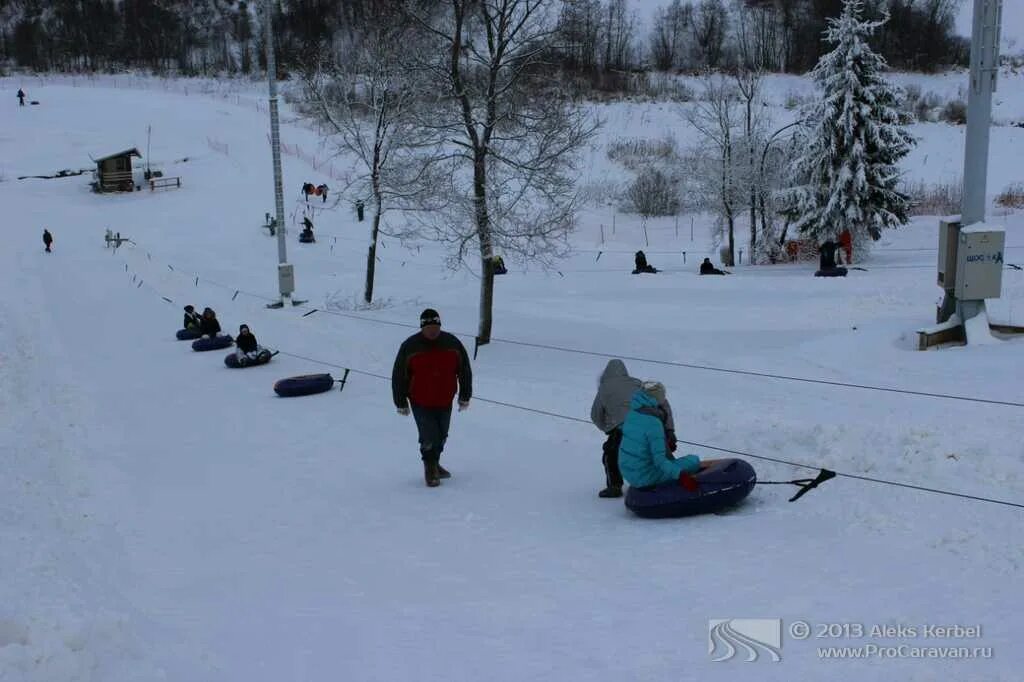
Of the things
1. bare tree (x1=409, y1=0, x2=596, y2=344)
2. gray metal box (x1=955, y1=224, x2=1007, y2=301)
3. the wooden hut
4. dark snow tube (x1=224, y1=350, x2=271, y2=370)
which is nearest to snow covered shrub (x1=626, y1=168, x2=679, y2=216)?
the wooden hut

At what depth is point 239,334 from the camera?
19531 millimetres

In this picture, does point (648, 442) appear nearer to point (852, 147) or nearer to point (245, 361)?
point (245, 361)

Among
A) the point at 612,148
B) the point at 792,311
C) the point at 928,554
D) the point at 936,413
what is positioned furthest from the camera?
the point at 612,148

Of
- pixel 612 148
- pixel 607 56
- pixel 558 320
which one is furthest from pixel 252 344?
pixel 607 56

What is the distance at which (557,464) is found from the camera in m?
11.0

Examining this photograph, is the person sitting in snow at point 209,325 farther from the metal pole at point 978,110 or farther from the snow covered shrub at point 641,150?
the snow covered shrub at point 641,150

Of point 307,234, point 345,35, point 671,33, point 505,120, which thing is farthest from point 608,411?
point 671,33

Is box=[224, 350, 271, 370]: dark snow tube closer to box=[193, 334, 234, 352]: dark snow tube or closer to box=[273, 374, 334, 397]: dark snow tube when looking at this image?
box=[193, 334, 234, 352]: dark snow tube

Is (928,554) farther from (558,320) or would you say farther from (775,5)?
(775,5)

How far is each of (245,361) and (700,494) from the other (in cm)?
1241

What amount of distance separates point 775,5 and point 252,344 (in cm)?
8773

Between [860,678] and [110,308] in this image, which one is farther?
[110,308]

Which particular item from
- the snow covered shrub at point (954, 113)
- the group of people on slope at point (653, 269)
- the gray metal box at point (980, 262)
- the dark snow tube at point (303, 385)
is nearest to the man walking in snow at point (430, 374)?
the dark snow tube at point (303, 385)

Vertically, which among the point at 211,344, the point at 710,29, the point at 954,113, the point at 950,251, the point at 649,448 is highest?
the point at 710,29
